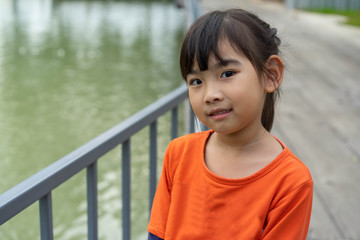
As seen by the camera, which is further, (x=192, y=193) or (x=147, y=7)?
(x=147, y=7)

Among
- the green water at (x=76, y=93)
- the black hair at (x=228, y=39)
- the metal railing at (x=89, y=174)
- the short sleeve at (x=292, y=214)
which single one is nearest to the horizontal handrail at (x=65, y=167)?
the metal railing at (x=89, y=174)

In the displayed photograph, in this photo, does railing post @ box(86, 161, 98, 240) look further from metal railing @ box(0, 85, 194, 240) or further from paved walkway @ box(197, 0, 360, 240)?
paved walkway @ box(197, 0, 360, 240)

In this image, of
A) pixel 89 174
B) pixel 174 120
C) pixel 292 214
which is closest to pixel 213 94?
pixel 292 214

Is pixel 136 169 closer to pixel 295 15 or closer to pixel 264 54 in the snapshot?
pixel 264 54

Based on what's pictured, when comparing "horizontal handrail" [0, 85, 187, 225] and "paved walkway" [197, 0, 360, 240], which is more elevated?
"horizontal handrail" [0, 85, 187, 225]

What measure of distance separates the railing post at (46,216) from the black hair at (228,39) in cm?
47

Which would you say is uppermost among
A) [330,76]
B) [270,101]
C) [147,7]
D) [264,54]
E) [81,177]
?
[264,54]

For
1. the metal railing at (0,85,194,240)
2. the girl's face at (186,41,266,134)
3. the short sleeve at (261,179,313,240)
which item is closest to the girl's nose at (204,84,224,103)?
the girl's face at (186,41,266,134)

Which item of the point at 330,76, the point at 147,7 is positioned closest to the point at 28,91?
the point at 330,76

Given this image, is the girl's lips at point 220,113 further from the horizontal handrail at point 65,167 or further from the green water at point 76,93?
the green water at point 76,93

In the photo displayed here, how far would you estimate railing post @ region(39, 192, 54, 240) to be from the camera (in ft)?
4.16

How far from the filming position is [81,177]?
464 cm

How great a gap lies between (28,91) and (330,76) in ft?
15.1

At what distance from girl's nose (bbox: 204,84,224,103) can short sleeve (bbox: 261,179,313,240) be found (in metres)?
0.25
